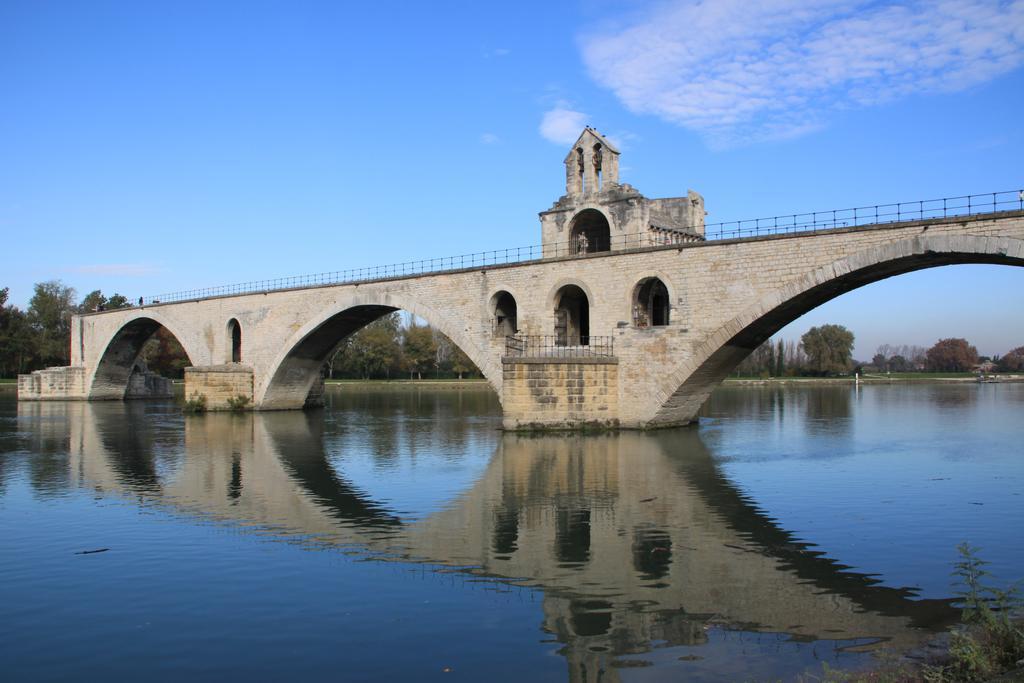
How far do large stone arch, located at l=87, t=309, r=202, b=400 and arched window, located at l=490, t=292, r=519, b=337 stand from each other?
30.7 m

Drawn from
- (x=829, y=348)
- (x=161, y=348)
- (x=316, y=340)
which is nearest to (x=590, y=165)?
(x=316, y=340)

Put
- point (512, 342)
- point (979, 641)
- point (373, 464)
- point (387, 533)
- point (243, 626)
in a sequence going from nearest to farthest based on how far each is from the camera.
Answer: point (979, 641) < point (243, 626) < point (387, 533) < point (373, 464) < point (512, 342)

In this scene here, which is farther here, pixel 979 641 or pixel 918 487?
pixel 918 487

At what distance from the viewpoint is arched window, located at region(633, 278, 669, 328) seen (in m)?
27.6

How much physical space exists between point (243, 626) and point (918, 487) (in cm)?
1288

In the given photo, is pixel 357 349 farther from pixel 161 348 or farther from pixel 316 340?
pixel 316 340

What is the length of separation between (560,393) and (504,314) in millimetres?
7223

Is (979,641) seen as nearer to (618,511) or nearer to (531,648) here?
(531,648)

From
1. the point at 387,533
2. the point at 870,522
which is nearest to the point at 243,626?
the point at 387,533

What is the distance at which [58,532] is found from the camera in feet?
41.6

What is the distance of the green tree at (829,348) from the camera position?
9331cm

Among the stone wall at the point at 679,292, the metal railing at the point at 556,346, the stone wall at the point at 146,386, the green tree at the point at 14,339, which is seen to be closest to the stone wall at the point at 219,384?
the stone wall at the point at 679,292

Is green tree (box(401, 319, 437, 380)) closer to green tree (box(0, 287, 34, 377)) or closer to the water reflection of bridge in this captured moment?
green tree (box(0, 287, 34, 377))

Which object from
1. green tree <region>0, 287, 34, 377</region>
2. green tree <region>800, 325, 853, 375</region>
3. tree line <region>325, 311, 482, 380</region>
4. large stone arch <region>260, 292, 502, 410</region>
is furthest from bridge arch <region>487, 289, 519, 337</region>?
green tree <region>800, 325, 853, 375</region>
